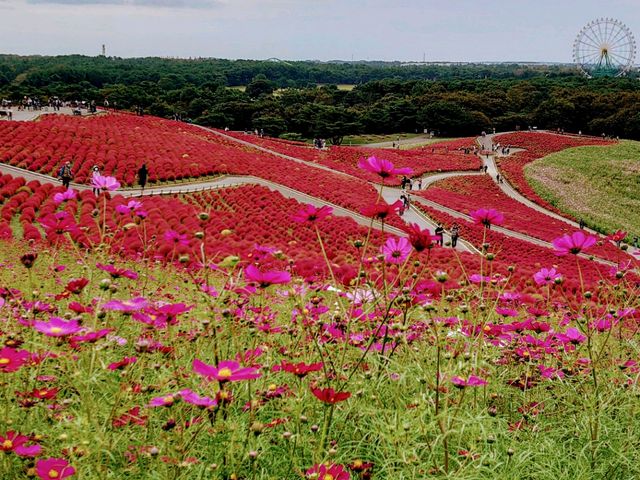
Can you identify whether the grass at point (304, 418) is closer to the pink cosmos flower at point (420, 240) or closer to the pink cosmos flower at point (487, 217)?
the pink cosmos flower at point (420, 240)

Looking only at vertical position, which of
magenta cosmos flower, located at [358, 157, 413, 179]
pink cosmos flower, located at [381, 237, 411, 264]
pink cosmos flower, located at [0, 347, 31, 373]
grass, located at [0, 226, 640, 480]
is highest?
magenta cosmos flower, located at [358, 157, 413, 179]

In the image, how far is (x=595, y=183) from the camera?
186 ft

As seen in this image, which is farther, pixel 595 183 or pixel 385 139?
pixel 385 139

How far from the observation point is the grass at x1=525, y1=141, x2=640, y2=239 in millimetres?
45312

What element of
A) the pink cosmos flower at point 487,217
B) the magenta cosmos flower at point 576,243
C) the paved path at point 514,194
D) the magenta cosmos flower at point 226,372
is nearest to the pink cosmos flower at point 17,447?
the magenta cosmos flower at point 226,372

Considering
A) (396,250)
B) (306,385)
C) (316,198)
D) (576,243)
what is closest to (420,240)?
(396,250)

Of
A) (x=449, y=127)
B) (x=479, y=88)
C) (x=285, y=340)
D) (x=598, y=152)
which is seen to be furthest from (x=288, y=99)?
(x=285, y=340)

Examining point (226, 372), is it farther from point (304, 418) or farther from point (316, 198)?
point (316, 198)

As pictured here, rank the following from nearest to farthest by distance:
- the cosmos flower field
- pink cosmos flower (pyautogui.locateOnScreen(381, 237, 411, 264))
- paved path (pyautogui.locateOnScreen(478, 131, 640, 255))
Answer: the cosmos flower field → pink cosmos flower (pyautogui.locateOnScreen(381, 237, 411, 264)) → paved path (pyautogui.locateOnScreen(478, 131, 640, 255))

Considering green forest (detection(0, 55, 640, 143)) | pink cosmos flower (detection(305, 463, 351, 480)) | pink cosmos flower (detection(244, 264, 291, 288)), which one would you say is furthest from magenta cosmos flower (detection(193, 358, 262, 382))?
green forest (detection(0, 55, 640, 143))

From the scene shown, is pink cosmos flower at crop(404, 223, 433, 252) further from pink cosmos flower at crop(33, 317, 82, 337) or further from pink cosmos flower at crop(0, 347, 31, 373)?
pink cosmos flower at crop(0, 347, 31, 373)

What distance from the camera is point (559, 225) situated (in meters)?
36.1

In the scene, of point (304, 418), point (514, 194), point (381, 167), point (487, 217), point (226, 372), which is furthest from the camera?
point (514, 194)

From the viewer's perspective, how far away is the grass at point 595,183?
149 feet
